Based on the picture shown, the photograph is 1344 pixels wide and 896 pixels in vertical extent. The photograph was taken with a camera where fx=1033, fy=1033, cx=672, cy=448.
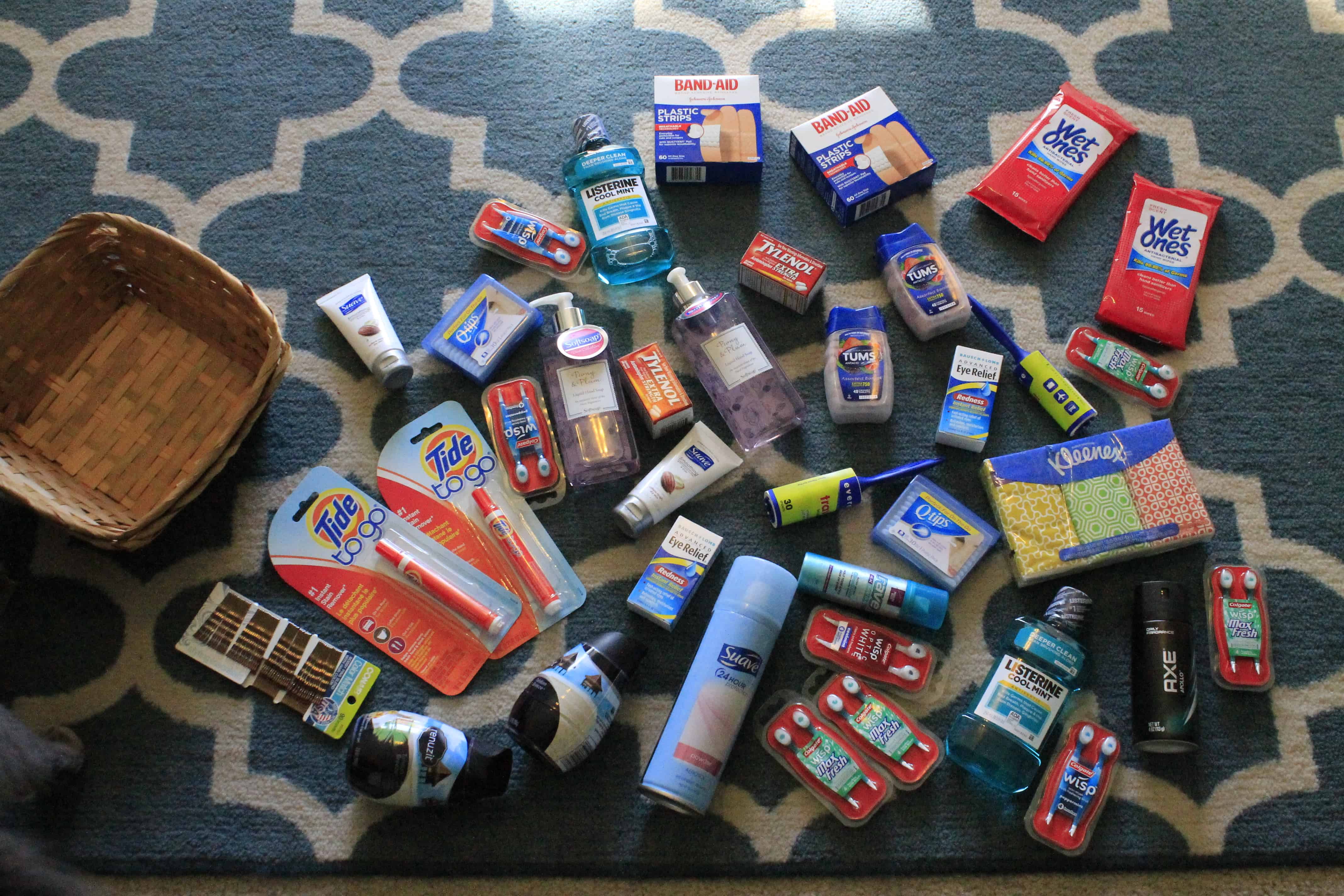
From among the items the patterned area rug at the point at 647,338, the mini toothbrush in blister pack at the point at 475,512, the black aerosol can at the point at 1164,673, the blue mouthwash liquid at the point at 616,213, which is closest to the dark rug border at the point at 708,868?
the patterned area rug at the point at 647,338

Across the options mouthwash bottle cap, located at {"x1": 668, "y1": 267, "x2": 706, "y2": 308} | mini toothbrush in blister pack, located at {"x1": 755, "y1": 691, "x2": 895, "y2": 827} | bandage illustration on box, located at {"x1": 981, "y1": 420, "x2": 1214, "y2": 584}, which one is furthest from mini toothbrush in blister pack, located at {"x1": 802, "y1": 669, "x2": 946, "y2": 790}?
mouthwash bottle cap, located at {"x1": 668, "y1": 267, "x2": 706, "y2": 308}

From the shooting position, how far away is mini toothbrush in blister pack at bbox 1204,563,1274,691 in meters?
1.14

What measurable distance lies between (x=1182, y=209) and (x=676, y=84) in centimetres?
68

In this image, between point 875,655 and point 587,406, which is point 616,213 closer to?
point 587,406

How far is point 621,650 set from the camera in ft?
3.65

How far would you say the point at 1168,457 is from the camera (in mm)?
1216

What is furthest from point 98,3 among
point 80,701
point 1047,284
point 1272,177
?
point 1272,177

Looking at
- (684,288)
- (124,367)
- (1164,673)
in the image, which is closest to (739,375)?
(684,288)

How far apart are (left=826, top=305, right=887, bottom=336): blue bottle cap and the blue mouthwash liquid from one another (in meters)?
0.23

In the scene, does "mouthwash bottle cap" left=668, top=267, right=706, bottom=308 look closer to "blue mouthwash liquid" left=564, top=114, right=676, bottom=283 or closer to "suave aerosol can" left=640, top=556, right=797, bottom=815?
"blue mouthwash liquid" left=564, top=114, right=676, bottom=283

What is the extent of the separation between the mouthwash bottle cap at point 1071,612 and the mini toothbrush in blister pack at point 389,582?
60 cm

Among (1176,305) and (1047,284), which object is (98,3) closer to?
(1047,284)

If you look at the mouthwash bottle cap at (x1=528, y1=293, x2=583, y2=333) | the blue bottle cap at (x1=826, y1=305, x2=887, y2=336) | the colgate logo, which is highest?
the mouthwash bottle cap at (x1=528, y1=293, x2=583, y2=333)

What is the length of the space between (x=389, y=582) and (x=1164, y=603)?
0.87 m
